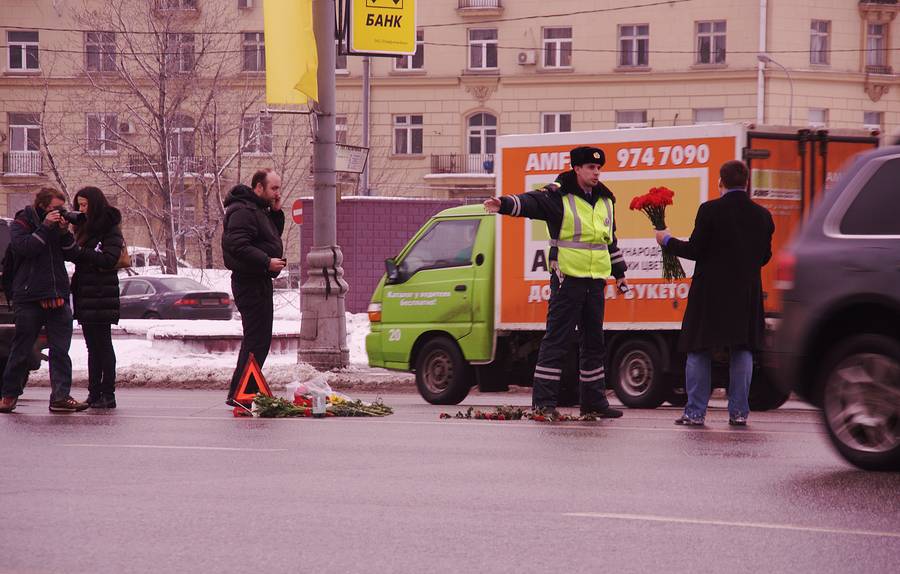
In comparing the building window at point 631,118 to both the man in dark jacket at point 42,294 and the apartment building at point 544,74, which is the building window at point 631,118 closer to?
the apartment building at point 544,74

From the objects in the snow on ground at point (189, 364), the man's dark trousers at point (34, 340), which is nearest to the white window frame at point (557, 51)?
the snow on ground at point (189, 364)

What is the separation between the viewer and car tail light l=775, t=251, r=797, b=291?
884 centimetres

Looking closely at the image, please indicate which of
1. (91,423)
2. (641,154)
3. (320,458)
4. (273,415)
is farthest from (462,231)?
(320,458)

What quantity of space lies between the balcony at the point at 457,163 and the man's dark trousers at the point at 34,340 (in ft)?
145

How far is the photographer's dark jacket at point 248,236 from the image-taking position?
13062 millimetres

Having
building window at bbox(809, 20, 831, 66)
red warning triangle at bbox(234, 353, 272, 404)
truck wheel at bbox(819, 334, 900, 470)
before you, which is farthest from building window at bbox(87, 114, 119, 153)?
truck wheel at bbox(819, 334, 900, 470)

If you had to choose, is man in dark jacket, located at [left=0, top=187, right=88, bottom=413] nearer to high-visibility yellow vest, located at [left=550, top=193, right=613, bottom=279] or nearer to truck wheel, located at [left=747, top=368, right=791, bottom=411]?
high-visibility yellow vest, located at [left=550, top=193, right=613, bottom=279]

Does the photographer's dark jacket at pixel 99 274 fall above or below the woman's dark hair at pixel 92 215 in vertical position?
below

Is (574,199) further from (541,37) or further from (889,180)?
(541,37)

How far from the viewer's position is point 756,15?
53.7 m

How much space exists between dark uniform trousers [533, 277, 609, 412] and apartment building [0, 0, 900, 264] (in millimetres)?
38773

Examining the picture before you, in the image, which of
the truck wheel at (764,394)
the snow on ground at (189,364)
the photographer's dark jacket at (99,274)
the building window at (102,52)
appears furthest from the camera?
the building window at (102,52)

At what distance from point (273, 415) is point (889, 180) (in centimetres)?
543

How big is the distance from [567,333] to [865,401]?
3.62 m
